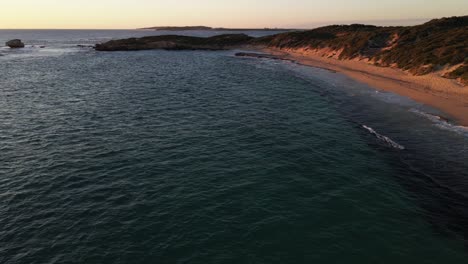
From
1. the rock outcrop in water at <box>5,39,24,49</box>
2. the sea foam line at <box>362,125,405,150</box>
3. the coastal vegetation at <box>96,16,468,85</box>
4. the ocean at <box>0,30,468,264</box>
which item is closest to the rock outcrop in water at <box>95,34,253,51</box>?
the coastal vegetation at <box>96,16,468,85</box>

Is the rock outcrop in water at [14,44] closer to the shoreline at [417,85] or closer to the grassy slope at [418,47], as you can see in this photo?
the grassy slope at [418,47]

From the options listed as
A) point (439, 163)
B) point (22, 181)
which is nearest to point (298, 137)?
point (439, 163)

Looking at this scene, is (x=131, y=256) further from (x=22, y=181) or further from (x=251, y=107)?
(x=251, y=107)

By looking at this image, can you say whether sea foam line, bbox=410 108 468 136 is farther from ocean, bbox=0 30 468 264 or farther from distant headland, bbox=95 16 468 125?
distant headland, bbox=95 16 468 125

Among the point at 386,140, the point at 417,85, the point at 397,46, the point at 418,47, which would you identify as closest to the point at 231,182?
the point at 386,140

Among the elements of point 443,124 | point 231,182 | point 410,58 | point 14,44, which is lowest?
point 231,182

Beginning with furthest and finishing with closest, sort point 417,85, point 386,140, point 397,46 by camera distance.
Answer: point 397,46
point 417,85
point 386,140

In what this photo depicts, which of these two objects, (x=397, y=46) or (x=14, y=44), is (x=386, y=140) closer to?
(x=397, y=46)
